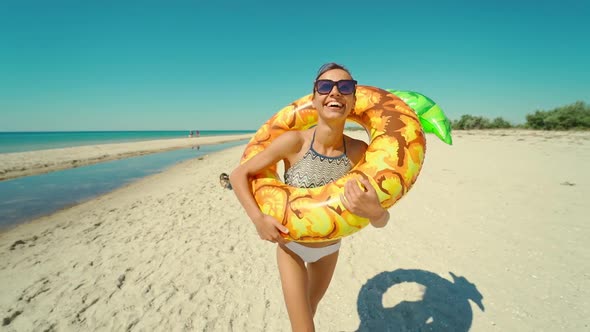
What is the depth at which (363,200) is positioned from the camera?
1.39 meters

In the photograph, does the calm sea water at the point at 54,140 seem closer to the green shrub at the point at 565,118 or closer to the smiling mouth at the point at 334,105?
the smiling mouth at the point at 334,105

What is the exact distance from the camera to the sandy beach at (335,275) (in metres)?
2.84

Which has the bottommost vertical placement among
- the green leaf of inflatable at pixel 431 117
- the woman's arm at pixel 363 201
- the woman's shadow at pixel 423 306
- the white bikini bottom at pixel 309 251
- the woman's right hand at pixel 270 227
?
the woman's shadow at pixel 423 306

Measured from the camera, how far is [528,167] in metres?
9.67

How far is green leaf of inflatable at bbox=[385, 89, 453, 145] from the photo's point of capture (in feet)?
7.16

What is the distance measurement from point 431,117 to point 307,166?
1.25 m

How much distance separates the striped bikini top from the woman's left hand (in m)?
0.32

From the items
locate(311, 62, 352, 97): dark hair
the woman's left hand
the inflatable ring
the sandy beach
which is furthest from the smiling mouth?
the sandy beach

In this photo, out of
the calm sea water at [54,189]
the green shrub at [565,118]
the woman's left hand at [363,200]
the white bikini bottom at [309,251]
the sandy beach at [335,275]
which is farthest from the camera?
the green shrub at [565,118]

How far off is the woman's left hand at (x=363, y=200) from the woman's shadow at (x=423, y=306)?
194 cm

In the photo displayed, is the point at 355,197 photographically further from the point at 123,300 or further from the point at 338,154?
the point at 123,300

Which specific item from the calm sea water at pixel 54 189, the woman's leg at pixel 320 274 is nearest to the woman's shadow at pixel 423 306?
the woman's leg at pixel 320 274

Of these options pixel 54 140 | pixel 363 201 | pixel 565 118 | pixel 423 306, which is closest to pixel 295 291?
pixel 363 201

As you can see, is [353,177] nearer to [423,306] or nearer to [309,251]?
[309,251]
